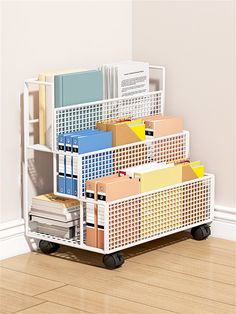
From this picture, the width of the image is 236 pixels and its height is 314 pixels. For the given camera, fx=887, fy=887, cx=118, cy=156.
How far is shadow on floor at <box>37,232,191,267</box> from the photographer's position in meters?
3.29

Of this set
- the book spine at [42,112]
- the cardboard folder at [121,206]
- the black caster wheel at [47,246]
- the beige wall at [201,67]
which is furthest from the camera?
the beige wall at [201,67]

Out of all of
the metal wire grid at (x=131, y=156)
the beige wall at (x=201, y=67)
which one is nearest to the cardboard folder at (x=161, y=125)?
the metal wire grid at (x=131, y=156)

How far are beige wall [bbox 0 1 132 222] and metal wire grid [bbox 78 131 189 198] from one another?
306 mm

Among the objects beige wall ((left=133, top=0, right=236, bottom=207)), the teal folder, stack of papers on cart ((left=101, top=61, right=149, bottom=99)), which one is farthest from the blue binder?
beige wall ((left=133, top=0, right=236, bottom=207))

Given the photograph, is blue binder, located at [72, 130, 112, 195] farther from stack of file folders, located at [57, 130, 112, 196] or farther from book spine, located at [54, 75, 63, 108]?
book spine, located at [54, 75, 63, 108]

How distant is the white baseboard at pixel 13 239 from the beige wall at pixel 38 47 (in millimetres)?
34

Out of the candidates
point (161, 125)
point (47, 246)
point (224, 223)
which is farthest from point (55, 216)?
point (224, 223)

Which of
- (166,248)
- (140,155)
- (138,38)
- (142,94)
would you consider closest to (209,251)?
(166,248)

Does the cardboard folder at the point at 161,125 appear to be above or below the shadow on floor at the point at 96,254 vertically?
above

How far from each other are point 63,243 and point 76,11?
36.1 inches

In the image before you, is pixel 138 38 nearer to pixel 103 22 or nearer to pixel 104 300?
pixel 103 22

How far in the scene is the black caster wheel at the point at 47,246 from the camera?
11.0ft


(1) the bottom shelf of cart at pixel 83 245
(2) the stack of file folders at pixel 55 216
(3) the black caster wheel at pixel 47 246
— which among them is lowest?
(3) the black caster wheel at pixel 47 246

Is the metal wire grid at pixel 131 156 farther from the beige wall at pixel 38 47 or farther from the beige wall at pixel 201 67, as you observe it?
the beige wall at pixel 38 47
